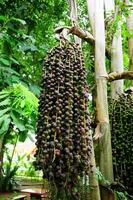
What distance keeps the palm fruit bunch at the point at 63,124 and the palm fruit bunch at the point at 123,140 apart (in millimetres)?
535

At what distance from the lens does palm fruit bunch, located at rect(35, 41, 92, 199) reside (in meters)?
1.31

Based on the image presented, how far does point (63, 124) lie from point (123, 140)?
0.67 metres

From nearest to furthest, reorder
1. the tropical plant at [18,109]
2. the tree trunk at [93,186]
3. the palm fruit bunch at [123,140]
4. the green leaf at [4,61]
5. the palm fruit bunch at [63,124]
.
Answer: the palm fruit bunch at [63,124], the tree trunk at [93,186], the tropical plant at [18,109], the palm fruit bunch at [123,140], the green leaf at [4,61]

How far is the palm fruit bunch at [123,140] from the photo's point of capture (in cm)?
187

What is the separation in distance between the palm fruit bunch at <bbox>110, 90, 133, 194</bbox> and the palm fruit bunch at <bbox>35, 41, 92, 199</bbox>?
54cm

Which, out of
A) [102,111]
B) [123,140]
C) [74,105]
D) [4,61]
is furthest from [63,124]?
[4,61]

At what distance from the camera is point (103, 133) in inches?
72.3

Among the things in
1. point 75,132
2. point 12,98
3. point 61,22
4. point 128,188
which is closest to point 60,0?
point 61,22

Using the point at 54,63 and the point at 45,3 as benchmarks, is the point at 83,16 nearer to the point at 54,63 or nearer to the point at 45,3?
the point at 45,3

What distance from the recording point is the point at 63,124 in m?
1.33

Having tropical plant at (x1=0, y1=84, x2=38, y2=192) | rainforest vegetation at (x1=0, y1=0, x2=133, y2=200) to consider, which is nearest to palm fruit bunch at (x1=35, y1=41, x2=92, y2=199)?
rainforest vegetation at (x1=0, y1=0, x2=133, y2=200)

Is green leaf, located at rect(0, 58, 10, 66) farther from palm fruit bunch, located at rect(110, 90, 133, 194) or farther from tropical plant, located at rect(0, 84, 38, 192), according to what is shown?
palm fruit bunch, located at rect(110, 90, 133, 194)

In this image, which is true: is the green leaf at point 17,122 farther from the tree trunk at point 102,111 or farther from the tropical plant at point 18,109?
the tree trunk at point 102,111

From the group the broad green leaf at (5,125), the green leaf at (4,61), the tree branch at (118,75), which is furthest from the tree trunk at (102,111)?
the green leaf at (4,61)
